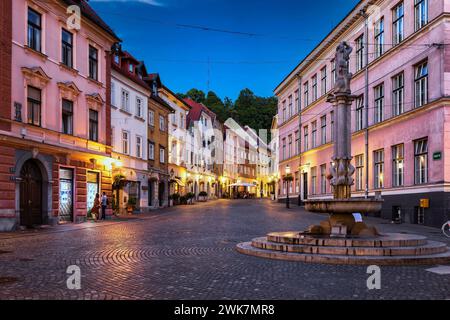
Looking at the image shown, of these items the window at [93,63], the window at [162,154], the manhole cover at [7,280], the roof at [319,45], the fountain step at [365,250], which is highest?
the roof at [319,45]

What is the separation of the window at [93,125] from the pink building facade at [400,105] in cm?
1690

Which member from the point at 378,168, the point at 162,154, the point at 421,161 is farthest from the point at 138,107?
the point at 421,161

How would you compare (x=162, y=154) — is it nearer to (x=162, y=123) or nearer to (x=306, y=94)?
(x=162, y=123)

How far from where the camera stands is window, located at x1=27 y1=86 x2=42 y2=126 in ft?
70.2

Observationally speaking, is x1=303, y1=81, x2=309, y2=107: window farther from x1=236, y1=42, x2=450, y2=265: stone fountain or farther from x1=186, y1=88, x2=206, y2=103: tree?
x1=186, y1=88, x2=206, y2=103: tree

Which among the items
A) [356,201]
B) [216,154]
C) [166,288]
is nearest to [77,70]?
[356,201]

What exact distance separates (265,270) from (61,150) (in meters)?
16.5

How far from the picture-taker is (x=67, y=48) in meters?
24.8

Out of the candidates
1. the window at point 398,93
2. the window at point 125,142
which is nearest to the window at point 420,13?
the window at point 398,93

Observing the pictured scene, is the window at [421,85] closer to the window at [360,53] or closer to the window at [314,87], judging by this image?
the window at [360,53]

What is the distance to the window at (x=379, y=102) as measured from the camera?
28.5 metres

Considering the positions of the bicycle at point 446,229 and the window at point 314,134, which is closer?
the bicycle at point 446,229

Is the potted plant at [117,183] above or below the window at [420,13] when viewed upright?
below

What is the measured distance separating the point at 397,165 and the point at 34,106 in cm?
1938
